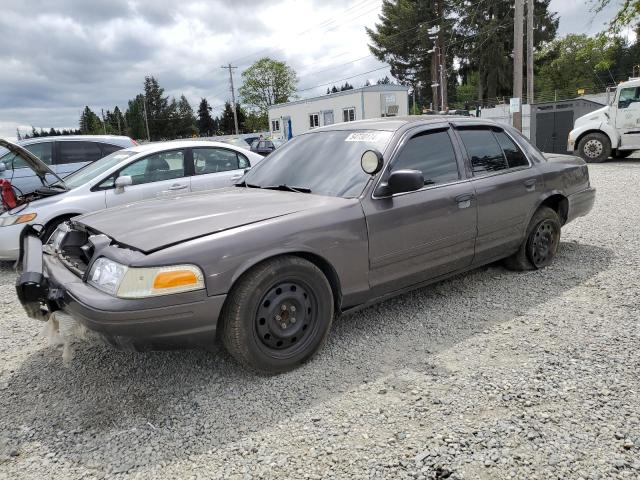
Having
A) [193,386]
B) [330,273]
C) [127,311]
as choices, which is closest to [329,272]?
[330,273]

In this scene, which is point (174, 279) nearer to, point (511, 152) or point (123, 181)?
point (511, 152)

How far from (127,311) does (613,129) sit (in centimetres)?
1461

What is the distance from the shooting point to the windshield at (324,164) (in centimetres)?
334

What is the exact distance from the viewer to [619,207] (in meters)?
7.41

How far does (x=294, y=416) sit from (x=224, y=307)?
70cm

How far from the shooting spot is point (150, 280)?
8.02 feet

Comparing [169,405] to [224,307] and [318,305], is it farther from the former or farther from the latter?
[318,305]

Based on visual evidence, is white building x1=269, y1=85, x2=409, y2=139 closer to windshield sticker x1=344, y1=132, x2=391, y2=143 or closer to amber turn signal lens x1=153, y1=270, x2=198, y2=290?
windshield sticker x1=344, y1=132, x2=391, y2=143

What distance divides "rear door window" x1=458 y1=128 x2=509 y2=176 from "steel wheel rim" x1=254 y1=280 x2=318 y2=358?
75.4 inches

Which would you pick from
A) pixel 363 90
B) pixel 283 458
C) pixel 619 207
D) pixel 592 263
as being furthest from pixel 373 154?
pixel 363 90

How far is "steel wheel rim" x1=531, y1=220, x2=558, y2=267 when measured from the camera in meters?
4.52

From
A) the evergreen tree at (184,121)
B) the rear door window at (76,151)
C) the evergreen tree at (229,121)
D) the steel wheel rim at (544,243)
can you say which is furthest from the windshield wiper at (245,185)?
the evergreen tree at (184,121)

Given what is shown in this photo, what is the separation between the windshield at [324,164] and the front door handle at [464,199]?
74 cm

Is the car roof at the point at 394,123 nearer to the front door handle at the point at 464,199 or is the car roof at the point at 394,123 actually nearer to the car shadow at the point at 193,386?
the front door handle at the point at 464,199
